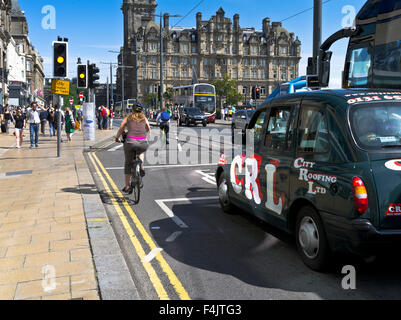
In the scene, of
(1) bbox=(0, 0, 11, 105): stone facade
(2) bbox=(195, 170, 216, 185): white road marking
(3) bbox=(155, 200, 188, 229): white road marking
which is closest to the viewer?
(3) bbox=(155, 200, 188, 229): white road marking

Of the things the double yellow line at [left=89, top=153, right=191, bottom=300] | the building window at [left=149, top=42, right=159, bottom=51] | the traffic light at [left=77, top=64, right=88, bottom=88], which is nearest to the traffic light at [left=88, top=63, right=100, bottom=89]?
the traffic light at [left=77, top=64, right=88, bottom=88]

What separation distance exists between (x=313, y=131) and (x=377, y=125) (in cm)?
63

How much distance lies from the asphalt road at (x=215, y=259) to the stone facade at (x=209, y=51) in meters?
111

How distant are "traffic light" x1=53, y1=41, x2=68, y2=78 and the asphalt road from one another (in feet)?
23.6

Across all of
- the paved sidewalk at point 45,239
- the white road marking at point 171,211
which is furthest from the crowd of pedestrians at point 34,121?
the white road marking at point 171,211

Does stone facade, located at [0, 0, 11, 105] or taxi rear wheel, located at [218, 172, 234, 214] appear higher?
stone facade, located at [0, 0, 11, 105]

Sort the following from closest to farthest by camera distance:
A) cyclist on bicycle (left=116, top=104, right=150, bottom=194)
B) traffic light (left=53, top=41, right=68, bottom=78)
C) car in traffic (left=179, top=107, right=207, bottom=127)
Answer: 1. cyclist on bicycle (left=116, top=104, right=150, bottom=194)
2. traffic light (left=53, top=41, right=68, bottom=78)
3. car in traffic (left=179, top=107, right=207, bottom=127)

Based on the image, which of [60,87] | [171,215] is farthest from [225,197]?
[60,87]

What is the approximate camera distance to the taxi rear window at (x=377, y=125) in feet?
13.3

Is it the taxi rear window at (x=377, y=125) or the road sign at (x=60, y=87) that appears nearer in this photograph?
the taxi rear window at (x=377, y=125)

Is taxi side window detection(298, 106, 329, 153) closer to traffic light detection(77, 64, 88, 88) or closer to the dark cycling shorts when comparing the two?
the dark cycling shorts

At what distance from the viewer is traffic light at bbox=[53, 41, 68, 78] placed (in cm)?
1427

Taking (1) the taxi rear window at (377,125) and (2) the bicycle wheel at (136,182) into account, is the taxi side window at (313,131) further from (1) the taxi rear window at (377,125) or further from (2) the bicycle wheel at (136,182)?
(2) the bicycle wheel at (136,182)

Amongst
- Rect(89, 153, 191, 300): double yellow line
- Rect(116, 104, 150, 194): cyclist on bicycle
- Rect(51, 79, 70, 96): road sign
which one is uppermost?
Rect(51, 79, 70, 96): road sign
